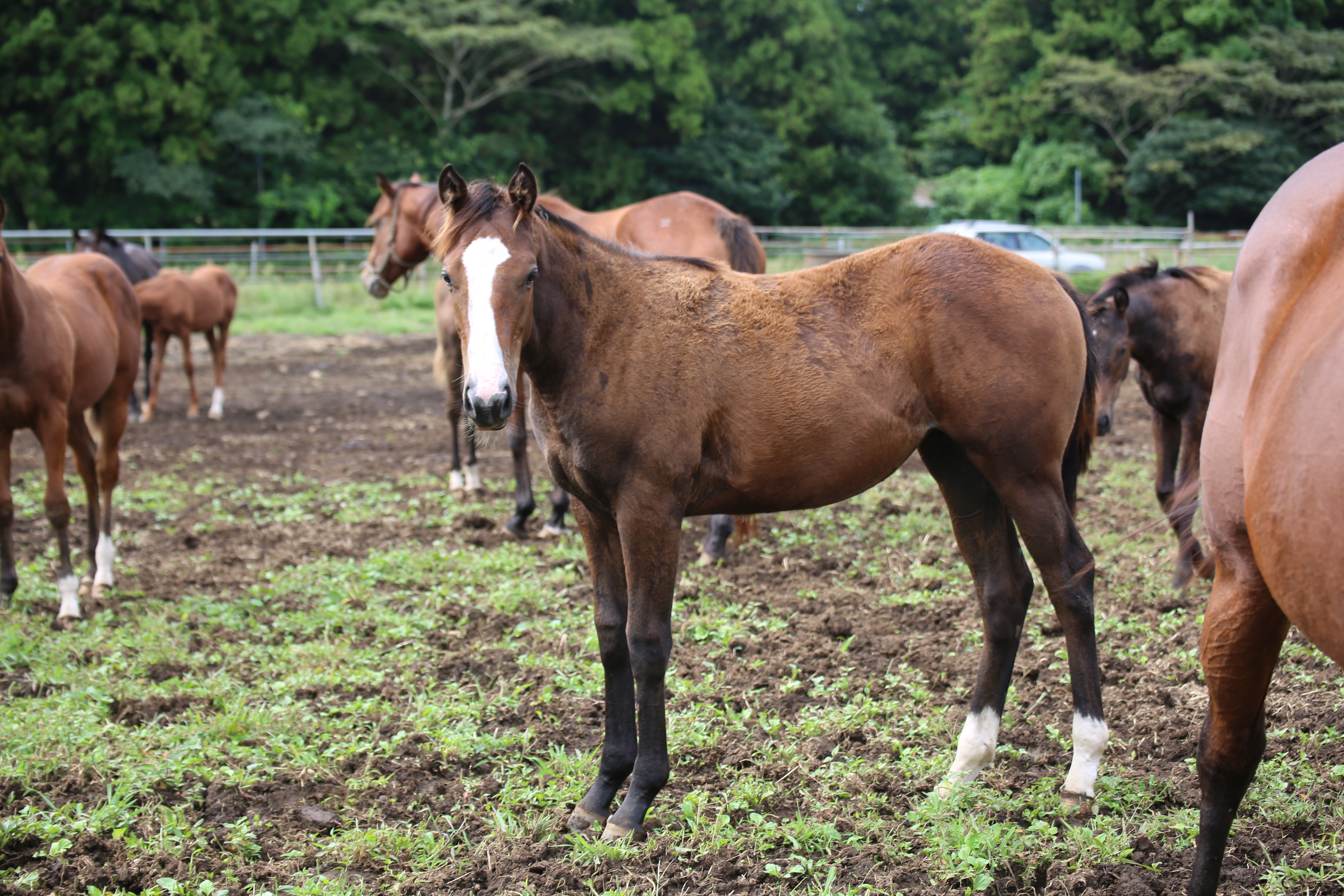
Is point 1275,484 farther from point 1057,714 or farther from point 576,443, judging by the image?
point 1057,714

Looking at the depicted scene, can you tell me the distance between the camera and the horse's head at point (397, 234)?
752cm

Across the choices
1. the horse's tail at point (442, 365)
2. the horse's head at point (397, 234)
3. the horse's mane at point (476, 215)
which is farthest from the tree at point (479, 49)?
the horse's mane at point (476, 215)

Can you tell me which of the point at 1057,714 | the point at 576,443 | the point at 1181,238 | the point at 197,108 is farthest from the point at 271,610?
the point at 1181,238

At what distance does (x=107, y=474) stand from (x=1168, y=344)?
6.62 meters

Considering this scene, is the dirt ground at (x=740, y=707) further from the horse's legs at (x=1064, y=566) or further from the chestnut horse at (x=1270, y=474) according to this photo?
the chestnut horse at (x=1270, y=474)

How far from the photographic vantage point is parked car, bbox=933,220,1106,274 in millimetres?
22562

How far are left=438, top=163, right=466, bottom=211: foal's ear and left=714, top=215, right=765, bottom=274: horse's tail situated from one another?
355cm

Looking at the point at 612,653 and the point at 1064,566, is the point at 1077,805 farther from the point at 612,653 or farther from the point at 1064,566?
the point at 612,653

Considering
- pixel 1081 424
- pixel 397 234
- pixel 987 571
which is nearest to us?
pixel 987 571

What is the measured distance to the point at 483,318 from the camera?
2.78m

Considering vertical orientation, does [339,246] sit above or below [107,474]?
above

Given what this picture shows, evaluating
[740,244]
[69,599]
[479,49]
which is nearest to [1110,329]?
[740,244]

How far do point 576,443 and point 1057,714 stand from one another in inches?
91.4

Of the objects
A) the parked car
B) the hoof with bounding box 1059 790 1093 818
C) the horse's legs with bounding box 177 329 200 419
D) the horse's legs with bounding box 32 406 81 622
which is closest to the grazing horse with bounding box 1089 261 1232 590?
the hoof with bounding box 1059 790 1093 818
